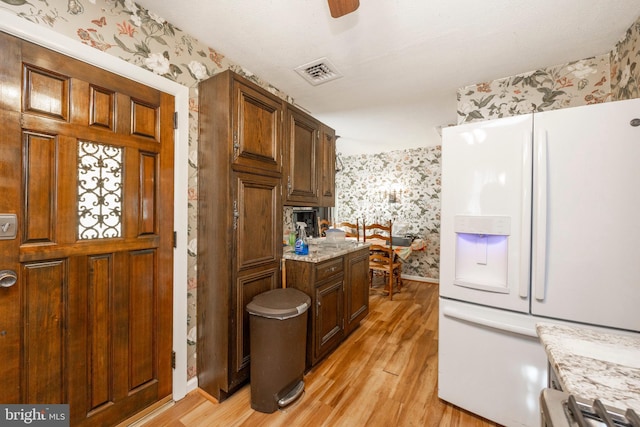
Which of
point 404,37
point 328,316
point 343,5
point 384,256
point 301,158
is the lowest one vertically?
point 328,316

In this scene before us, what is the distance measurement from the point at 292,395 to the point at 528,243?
66.4 inches

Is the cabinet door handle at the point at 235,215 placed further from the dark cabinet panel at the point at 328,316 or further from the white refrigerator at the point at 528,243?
the white refrigerator at the point at 528,243

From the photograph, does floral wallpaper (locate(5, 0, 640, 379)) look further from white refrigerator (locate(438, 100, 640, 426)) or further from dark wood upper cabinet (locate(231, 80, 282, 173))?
white refrigerator (locate(438, 100, 640, 426))

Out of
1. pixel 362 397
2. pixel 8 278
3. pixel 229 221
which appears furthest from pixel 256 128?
pixel 362 397

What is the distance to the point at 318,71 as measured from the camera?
2268 millimetres

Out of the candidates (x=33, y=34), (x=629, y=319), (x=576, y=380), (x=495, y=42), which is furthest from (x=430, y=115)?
(x=33, y=34)

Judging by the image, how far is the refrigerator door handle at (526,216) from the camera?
1.38 m

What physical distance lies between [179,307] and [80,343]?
1.61 feet

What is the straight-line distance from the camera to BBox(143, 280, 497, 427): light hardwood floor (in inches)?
61.8

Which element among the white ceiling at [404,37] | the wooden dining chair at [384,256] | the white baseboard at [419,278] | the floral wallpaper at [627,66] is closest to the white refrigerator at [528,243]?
the white ceiling at [404,37]

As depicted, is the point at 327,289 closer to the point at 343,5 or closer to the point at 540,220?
the point at 540,220

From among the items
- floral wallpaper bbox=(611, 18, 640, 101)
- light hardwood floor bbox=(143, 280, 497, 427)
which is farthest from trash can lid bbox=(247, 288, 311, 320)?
floral wallpaper bbox=(611, 18, 640, 101)

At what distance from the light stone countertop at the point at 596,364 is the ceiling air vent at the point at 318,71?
2182 mm

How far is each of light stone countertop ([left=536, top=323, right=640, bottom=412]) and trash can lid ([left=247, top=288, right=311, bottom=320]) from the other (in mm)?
1199
